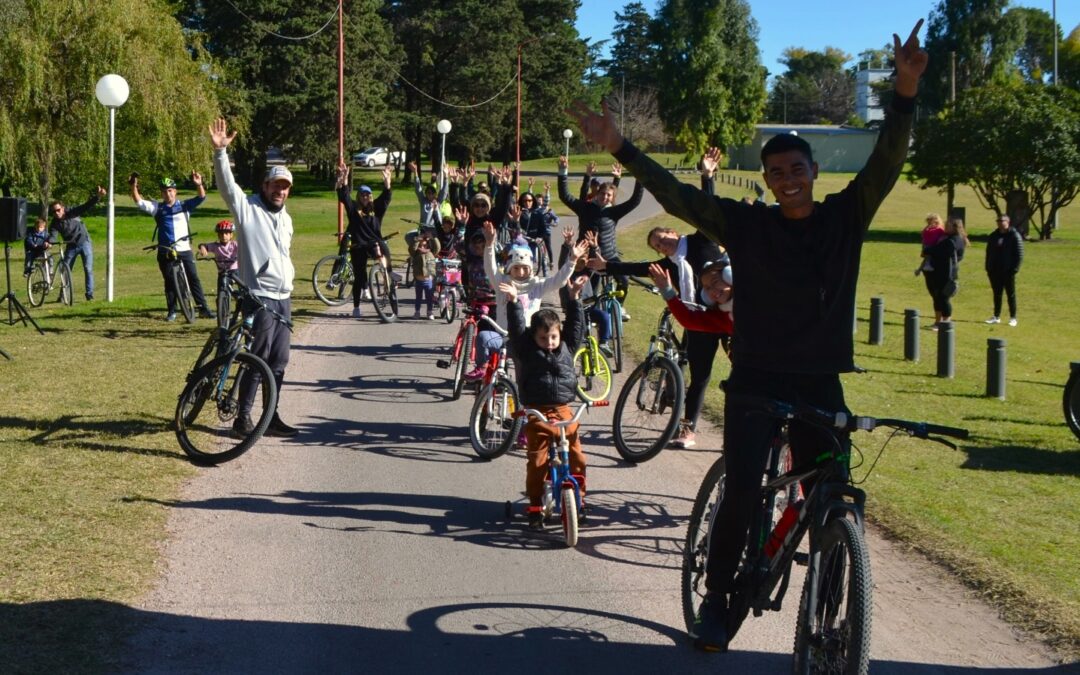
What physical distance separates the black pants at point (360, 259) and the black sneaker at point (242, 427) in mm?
8715

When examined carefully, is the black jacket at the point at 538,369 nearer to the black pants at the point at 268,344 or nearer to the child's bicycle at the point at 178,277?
the black pants at the point at 268,344

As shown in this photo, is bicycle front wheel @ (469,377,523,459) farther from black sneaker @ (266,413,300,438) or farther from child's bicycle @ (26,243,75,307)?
child's bicycle @ (26,243,75,307)

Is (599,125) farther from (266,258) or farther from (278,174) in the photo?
(266,258)

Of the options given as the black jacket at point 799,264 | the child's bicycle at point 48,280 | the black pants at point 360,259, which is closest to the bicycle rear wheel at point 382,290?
the black pants at point 360,259

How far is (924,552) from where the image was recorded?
7.10 meters

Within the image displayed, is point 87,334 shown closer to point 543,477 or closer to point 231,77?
point 543,477

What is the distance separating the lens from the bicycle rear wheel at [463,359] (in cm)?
1158

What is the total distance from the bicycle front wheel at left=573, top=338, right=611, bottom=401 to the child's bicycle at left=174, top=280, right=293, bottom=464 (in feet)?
10.1

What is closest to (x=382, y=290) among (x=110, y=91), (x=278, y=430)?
(x=110, y=91)

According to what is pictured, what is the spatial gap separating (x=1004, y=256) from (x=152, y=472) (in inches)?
752

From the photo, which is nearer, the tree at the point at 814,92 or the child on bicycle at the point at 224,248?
the child on bicycle at the point at 224,248

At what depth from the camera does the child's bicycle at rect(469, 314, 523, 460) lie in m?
9.27

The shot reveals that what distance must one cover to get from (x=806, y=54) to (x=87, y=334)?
177 metres

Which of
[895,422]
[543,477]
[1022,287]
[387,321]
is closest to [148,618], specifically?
[543,477]
